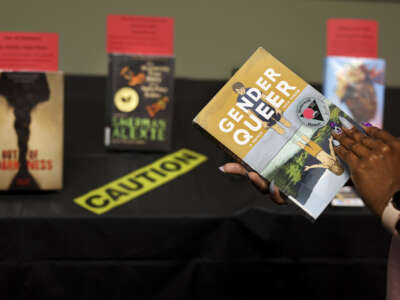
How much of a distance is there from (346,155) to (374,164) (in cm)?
5

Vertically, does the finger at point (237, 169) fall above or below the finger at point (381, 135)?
below

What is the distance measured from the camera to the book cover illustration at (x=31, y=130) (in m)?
1.00

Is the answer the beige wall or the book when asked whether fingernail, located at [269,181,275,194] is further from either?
the beige wall

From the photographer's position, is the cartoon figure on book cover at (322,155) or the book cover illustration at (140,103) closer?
the cartoon figure on book cover at (322,155)

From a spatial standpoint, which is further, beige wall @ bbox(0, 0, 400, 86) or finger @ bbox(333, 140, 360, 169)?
beige wall @ bbox(0, 0, 400, 86)

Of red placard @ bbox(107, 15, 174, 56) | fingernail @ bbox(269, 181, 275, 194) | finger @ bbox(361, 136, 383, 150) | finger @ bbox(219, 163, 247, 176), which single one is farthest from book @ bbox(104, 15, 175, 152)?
finger @ bbox(361, 136, 383, 150)

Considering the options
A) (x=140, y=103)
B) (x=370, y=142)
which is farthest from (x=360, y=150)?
(x=140, y=103)

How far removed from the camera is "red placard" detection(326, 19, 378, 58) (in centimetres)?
115

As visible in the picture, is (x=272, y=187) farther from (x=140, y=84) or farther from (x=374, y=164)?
(x=140, y=84)

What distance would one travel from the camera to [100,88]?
141cm

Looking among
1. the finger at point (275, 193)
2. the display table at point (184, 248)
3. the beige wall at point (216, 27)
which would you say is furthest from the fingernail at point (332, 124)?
the beige wall at point (216, 27)

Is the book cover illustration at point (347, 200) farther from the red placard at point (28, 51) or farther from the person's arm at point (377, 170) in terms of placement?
the red placard at point (28, 51)

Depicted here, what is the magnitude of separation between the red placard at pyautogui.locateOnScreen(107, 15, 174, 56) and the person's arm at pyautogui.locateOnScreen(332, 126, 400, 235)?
662 millimetres

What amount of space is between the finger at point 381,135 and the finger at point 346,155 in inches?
2.0
